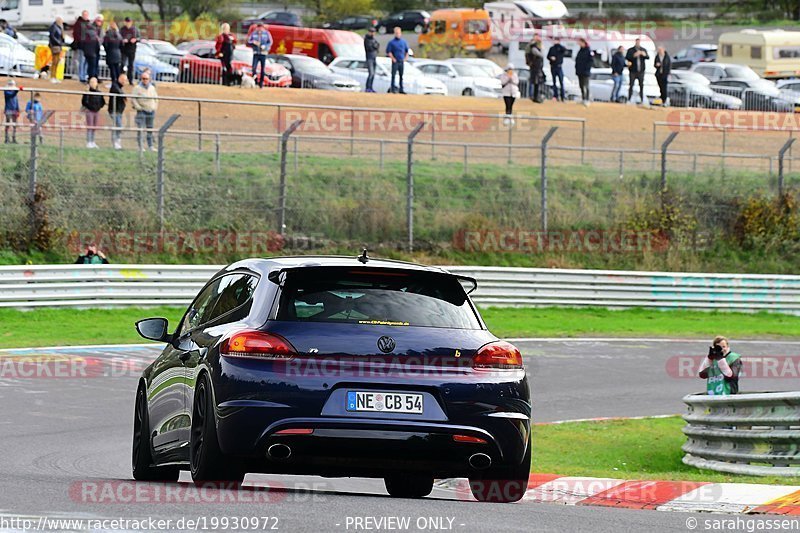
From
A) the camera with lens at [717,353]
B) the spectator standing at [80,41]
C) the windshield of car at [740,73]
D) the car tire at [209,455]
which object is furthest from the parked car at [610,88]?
the car tire at [209,455]

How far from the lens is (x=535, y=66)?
4106 centimetres

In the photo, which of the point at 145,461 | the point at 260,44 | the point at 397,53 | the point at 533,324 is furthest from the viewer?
the point at 397,53

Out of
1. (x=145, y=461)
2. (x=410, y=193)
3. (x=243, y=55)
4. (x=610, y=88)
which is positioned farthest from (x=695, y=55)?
(x=145, y=461)

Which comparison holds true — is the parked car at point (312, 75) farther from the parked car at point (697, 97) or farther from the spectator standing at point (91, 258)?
the spectator standing at point (91, 258)

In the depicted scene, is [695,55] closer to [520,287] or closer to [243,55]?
[243,55]

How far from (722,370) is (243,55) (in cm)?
3045

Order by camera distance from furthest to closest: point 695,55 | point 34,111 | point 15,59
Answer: point 695,55 → point 15,59 → point 34,111

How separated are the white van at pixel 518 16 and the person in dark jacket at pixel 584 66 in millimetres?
20380

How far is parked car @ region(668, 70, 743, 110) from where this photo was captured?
153ft

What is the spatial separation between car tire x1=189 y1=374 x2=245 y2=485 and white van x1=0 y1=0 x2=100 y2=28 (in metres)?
48.7

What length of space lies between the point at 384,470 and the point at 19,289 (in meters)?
16.2

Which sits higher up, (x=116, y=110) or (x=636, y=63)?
(x=636, y=63)

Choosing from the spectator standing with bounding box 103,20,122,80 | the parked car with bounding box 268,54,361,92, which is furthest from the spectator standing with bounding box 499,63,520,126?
the spectator standing with bounding box 103,20,122,80

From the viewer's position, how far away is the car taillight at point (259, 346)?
7.96 m
